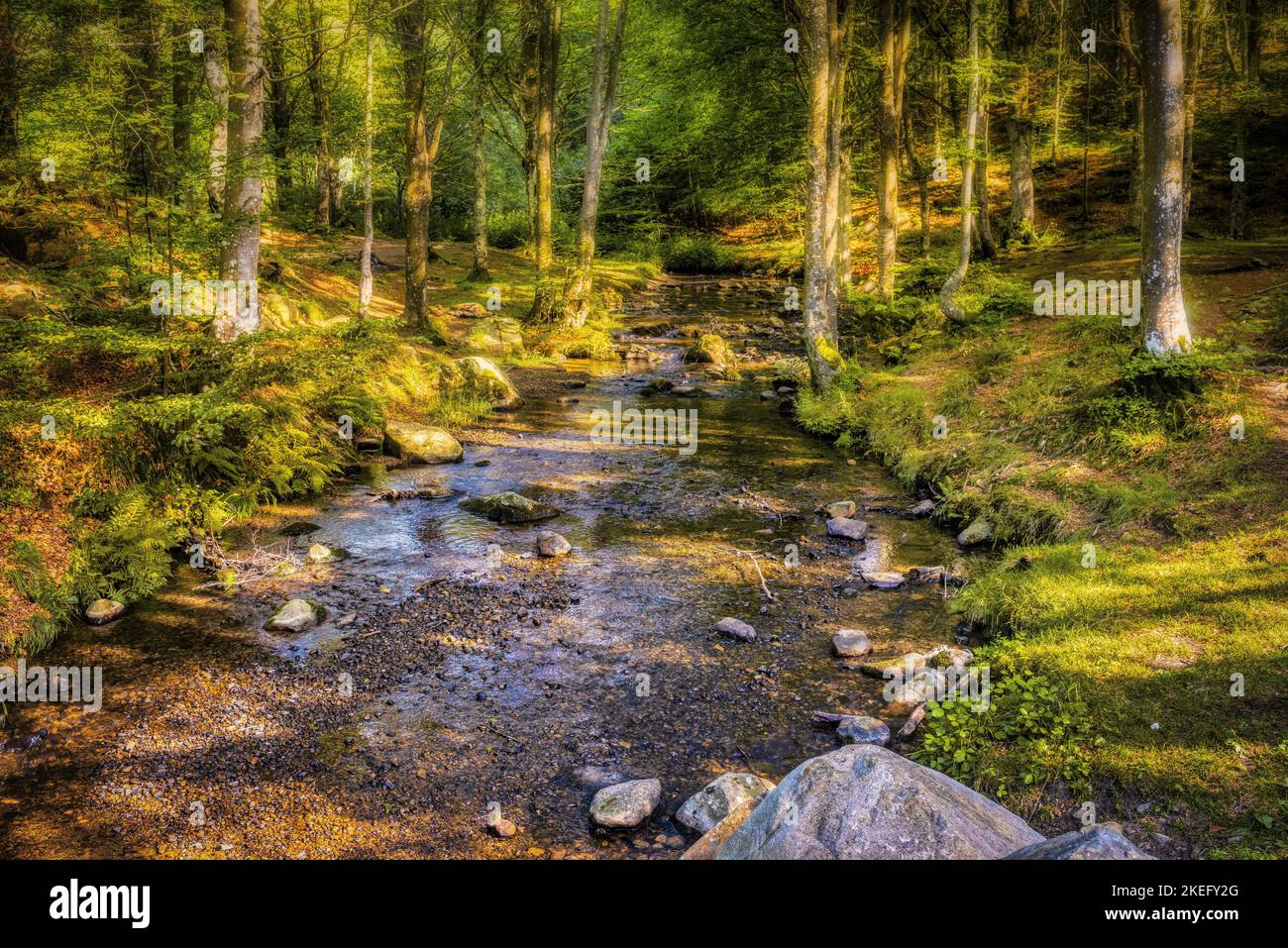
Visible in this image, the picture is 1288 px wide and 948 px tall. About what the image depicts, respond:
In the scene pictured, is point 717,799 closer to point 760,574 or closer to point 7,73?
point 760,574

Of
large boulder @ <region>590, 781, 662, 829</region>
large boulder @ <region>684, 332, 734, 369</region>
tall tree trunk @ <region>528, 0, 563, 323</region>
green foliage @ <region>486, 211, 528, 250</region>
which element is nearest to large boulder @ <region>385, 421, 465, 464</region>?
large boulder @ <region>590, 781, 662, 829</region>

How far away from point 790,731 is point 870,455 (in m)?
8.39

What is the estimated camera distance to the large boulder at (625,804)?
15.8ft

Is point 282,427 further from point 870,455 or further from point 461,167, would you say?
point 461,167

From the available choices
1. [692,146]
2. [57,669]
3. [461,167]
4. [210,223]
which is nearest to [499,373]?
[210,223]

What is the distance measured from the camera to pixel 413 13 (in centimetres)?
1697

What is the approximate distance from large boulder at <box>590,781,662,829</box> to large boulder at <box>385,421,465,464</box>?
28.3 feet

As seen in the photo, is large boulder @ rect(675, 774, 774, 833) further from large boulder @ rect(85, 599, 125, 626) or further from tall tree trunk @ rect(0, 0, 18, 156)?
tall tree trunk @ rect(0, 0, 18, 156)

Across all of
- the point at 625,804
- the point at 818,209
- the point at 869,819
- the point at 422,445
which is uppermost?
the point at 818,209

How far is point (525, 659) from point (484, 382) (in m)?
10.1

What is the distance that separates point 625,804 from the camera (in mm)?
4875

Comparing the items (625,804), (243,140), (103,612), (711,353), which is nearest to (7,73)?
(243,140)

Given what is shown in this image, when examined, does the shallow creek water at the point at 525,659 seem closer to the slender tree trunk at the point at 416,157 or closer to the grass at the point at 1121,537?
the grass at the point at 1121,537

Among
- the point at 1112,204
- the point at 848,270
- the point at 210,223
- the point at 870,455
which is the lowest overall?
the point at 870,455
